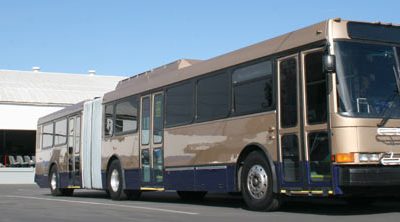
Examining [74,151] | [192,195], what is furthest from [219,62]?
[74,151]

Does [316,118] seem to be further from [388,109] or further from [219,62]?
[219,62]

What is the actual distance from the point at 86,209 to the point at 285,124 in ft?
16.8

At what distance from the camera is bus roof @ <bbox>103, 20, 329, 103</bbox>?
10.7 m

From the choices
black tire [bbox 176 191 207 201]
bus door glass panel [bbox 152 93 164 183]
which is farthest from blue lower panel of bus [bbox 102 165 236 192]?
black tire [bbox 176 191 207 201]

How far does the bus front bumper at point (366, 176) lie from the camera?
387 inches

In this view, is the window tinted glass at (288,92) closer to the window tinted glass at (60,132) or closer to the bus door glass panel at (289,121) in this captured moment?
→ the bus door glass panel at (289,121)

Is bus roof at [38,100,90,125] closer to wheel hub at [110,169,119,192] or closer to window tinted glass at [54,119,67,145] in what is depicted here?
window tinted glass at [54,119,67,145]

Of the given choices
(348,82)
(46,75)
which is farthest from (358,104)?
(46,75)

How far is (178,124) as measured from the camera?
1461 cm

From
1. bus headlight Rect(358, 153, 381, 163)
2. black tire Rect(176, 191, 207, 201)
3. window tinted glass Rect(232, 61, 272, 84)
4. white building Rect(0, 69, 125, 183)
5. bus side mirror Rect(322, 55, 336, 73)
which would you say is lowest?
black tire Rect(176, 191, 207, 201)

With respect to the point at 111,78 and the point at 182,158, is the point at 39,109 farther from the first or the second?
the point at 182,158

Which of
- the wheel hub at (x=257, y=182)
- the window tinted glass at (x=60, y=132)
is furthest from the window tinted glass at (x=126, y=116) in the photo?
the wheel hub at (x=257, y=182)

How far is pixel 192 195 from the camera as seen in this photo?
57.2ft

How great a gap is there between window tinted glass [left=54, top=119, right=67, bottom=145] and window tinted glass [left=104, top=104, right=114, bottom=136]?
3.28 metres
